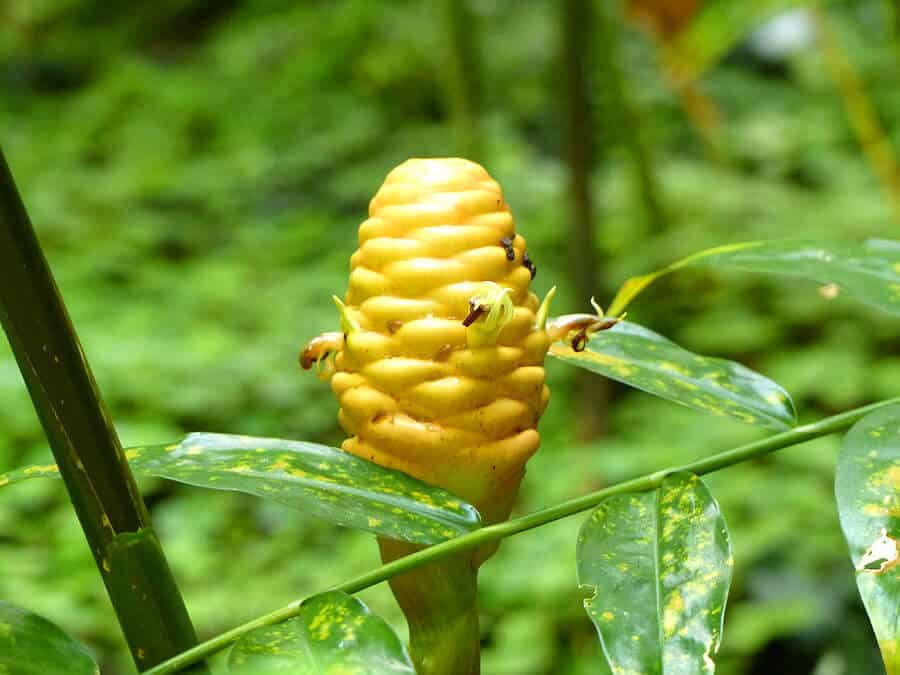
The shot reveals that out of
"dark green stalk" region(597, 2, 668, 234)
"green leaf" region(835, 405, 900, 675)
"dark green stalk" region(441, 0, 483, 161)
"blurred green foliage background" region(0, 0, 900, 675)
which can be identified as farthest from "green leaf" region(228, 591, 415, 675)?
"dark green stalk" region(597, 2, 668, 234)

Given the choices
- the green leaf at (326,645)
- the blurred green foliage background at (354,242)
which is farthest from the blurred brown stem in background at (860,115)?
the green leaf at (326,645)

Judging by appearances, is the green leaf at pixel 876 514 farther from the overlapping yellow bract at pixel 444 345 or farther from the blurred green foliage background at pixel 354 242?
the blurred green foliage background at pixel 354 242

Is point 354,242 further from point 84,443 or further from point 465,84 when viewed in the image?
point 84,443

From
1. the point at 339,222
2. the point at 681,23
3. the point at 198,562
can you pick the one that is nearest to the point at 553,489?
the point at 198,562

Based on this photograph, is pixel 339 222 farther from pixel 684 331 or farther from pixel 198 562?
pixel 198 562

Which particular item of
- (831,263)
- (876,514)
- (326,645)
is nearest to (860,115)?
(831,263)

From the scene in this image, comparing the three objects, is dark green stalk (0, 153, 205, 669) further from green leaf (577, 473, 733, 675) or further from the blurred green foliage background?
the blurred green foliage background
